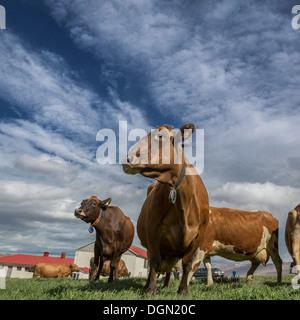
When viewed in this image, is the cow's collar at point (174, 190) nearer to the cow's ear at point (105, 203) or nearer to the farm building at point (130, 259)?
the cow's ear at point (105, 203)

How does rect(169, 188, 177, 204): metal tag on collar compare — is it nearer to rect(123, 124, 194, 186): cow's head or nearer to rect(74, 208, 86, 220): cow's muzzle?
rect(123, 124, 194, 186): cow's head

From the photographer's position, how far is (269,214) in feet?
33.1

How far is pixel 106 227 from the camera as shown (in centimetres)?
966

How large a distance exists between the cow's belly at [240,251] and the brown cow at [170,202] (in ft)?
13.6

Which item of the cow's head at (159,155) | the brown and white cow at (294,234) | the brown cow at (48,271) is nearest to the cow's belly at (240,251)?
the brown and white cow at (294,234)

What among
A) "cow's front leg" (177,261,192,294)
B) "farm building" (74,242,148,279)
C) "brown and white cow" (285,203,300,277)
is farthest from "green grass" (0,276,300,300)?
"farm building" (74,242,148,279)

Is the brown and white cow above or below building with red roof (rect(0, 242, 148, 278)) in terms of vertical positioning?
above

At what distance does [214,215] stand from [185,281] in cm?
451

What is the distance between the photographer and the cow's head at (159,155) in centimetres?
388

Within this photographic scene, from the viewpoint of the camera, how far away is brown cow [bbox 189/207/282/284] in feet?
28.7

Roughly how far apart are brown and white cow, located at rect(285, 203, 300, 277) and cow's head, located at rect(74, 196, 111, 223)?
5.68 metres

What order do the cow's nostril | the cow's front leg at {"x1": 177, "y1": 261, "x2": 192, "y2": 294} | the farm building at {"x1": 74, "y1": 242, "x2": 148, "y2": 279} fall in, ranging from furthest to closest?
1. the farm building at {"x1": 74, "y1": 242, "x2": 148, "y2": 279}
2. the cow's front leg at {"x1": 177, "y1": 261, "x2": 192, "y2": 294}
3. the cow's nostril

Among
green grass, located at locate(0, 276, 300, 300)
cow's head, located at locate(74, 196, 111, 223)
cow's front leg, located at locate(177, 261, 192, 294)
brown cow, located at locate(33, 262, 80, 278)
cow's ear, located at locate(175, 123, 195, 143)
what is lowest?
brown cow, located at locate(33, 262, 80, 278)
